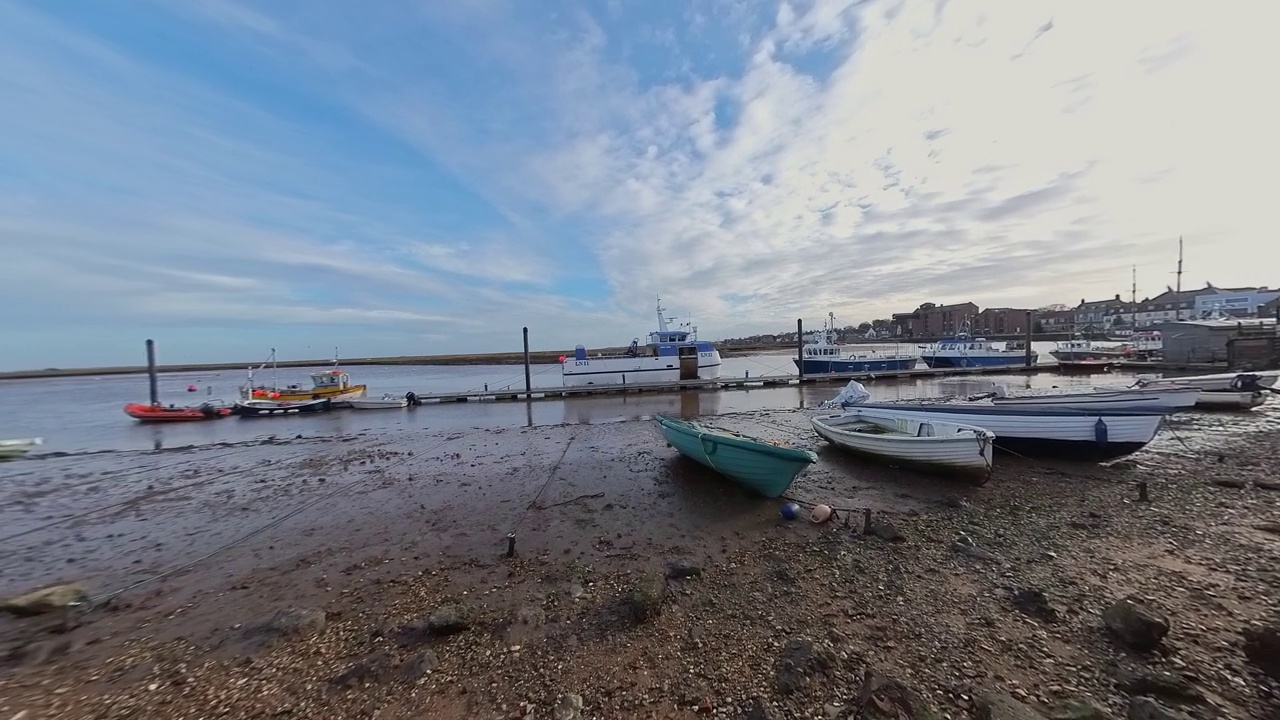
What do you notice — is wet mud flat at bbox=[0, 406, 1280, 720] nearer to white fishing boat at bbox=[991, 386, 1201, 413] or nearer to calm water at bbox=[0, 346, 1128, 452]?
white fishing boat at bbox=[991, 386, 1201, 413]

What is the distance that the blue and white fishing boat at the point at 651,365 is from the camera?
35.1 metres

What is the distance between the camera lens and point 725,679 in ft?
12.9

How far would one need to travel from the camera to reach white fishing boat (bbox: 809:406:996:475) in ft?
29.7

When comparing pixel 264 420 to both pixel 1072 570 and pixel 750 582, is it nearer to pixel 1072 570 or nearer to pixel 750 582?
pixel 750 582

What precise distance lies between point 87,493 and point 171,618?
1065 centimetres

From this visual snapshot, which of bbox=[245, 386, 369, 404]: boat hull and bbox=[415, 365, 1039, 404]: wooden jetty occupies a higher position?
bbox=[245, 386, 369, 404]: boat hull

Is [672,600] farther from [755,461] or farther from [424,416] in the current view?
[424,416]


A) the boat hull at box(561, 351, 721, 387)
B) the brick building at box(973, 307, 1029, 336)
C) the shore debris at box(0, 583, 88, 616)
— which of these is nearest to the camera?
the shore debris at box(0, 583, 88, 616)

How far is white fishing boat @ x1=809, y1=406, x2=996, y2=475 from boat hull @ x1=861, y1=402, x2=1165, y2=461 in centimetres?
100

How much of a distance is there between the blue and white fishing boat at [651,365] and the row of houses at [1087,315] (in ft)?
195

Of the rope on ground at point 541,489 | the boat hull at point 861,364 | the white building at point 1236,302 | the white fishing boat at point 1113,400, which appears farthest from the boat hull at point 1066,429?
the white building at point 1236,302

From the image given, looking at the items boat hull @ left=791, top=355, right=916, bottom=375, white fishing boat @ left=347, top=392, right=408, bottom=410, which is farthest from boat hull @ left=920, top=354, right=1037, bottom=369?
white fishing boat @ left=347, top=392, right=408, bottom=410

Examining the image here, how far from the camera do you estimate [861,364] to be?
39438 mm

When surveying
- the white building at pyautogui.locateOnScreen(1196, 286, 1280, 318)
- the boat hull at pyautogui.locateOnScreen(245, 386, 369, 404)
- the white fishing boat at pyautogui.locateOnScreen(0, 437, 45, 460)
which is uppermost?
the white building at pyautogui.locateOnScreen(1196, 286, 1280, 318)
